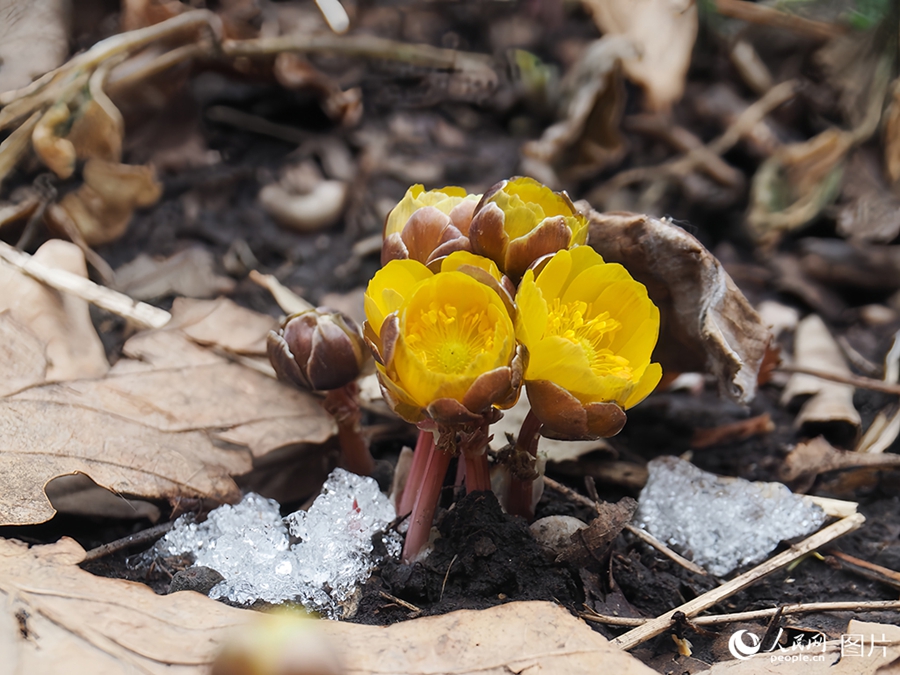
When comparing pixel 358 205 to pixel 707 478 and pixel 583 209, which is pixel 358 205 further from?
pixel 707 478

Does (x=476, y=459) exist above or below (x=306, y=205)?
below

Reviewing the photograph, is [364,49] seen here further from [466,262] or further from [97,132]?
[466,262]

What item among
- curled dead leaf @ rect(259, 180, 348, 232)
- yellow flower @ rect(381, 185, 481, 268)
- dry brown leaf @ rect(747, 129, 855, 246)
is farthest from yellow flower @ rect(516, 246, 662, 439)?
dry brown leaf @ rect(747, 129, 855, 246)

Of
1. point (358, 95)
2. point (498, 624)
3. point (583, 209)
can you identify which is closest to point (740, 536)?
point (498, 624)

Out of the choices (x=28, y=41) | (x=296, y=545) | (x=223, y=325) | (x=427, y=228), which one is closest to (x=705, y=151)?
(x=427, y=228)

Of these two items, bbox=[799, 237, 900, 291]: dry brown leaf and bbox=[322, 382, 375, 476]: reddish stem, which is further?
bbox=[799, 237, 900, 291]: dry brown leaf

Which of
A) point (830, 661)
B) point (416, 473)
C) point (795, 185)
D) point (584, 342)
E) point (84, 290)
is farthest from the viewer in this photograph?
point (795, 185)

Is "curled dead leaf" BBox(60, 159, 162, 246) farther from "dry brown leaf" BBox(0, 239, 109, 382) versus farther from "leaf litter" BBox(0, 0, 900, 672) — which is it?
"dry brown leaf" BBox(0, 239, 109, 382)
